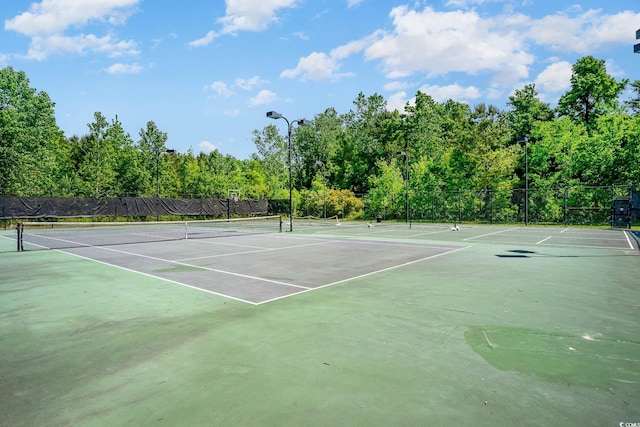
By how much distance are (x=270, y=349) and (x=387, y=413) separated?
181 cm

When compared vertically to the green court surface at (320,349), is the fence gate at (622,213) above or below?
above

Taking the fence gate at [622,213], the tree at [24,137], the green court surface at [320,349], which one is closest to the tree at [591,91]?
the fence gate at [622,213]

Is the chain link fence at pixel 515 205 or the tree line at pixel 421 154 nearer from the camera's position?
the chain link fence at pixel 515 205

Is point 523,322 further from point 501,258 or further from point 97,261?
point 97,261

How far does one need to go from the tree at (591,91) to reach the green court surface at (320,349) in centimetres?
4150

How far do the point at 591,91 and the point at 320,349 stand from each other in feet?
164

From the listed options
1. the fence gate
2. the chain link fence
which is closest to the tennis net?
the chain link fence

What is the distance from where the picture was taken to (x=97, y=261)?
12.0m

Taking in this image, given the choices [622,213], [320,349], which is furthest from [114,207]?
[622,213]

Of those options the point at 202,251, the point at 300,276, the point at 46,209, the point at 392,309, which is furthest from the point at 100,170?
the point at 392,309

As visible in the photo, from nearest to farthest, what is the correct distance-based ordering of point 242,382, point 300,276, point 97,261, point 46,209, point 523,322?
point 242,382
point 523,322
point 300,276
point 97,261
point 46,209

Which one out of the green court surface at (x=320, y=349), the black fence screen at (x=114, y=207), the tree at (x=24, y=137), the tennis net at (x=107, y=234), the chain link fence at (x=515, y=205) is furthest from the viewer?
the tree at (x=24, y=137)

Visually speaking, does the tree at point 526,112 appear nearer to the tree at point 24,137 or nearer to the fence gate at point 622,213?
the fence gate at point 622,213

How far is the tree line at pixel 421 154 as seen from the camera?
37.1m
